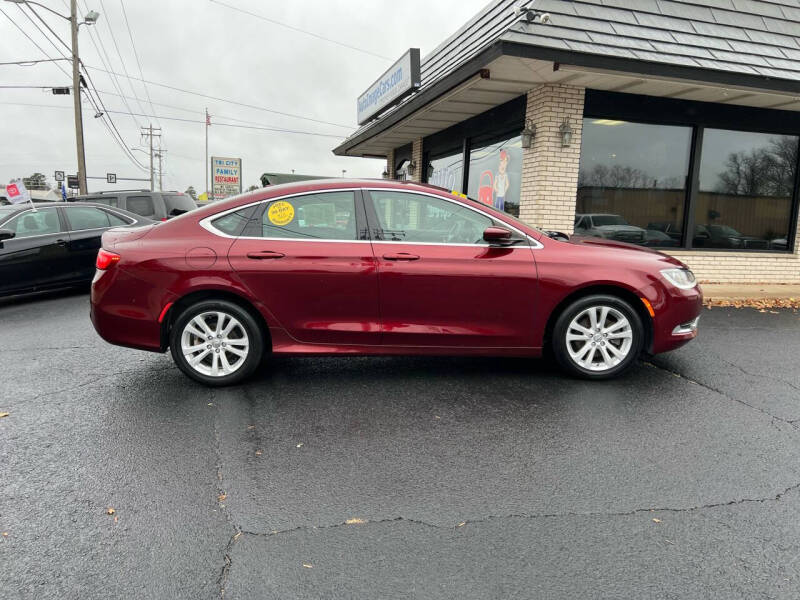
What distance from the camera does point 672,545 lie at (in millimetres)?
2410

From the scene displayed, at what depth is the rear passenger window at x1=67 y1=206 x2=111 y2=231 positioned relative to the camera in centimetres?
868

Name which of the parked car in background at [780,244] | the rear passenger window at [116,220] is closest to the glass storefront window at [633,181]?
the parked car in background at [780,244]

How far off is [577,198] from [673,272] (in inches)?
178

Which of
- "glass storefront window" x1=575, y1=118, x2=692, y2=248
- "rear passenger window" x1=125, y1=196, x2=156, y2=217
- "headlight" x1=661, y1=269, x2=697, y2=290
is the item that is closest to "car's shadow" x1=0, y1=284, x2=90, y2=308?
"rear passenger window" x1=125, y1=196, x2=156, y2=217

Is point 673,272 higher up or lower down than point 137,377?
higher up

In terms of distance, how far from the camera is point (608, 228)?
9102 millimetres

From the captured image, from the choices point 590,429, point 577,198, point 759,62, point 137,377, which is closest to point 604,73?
point 577,198

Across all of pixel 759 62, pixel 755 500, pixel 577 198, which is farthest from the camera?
pixel 577 198

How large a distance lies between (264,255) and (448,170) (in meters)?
8.78

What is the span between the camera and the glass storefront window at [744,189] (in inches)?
369

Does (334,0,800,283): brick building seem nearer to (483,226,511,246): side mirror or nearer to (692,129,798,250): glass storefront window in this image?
(692,129,798,250): glass storefront window

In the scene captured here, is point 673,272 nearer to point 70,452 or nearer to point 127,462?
point 127,462

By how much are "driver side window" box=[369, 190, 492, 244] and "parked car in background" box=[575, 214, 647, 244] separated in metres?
5.13

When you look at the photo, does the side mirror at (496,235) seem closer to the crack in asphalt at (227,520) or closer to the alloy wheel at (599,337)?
the alloy wheel at (599,337)
